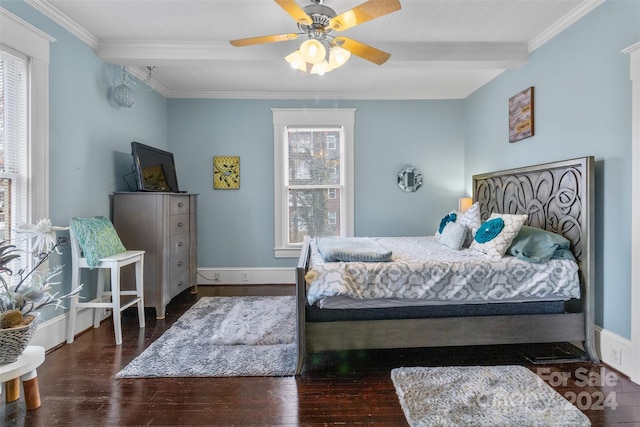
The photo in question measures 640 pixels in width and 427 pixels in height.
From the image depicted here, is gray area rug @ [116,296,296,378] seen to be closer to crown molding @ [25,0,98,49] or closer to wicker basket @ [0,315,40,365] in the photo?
wicker basket @ [0,315,40,365]

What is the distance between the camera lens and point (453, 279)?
221 cm

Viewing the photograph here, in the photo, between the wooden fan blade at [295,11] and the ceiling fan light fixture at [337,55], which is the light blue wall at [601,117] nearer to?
the ceiling fan light fixture at [337,55]

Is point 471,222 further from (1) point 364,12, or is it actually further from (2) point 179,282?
(2) point 179,282

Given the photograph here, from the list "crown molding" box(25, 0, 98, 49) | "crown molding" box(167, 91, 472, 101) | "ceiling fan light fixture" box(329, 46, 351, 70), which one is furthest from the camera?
"crown molding" box(167, 91, 472, 101)

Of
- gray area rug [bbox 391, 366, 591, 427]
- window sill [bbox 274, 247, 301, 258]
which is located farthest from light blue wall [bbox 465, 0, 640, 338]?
window sill [bbox 274, 247, 301, 258]

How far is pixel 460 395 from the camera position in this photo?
6.12 feet

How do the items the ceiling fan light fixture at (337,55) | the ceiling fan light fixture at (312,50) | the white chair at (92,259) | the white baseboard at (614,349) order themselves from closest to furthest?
1. the ceiling fan light fixture at (312,50)
2. the white baseboard at (614,349)
3. the ceiling fan light fixture at (337,55)
4. the white chair at (92,259)

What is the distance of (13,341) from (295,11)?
7.85ft

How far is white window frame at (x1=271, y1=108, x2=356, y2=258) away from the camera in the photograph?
14.1 ft

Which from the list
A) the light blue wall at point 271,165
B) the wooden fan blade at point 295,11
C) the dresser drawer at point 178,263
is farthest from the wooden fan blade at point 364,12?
the dresser drawer at point 178,263

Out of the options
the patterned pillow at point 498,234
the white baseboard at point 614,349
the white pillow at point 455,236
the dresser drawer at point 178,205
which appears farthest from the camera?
the dresser drawer at point 178,205

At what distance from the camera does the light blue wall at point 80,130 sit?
2.51 meters

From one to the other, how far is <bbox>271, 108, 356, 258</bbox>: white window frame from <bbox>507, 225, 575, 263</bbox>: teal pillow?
2234mm

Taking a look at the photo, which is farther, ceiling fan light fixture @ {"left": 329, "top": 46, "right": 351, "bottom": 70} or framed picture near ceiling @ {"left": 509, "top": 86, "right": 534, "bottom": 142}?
framed picture near ceiling @ {"left": 509, "top": 86, "right": 534, "bottom": 142}
